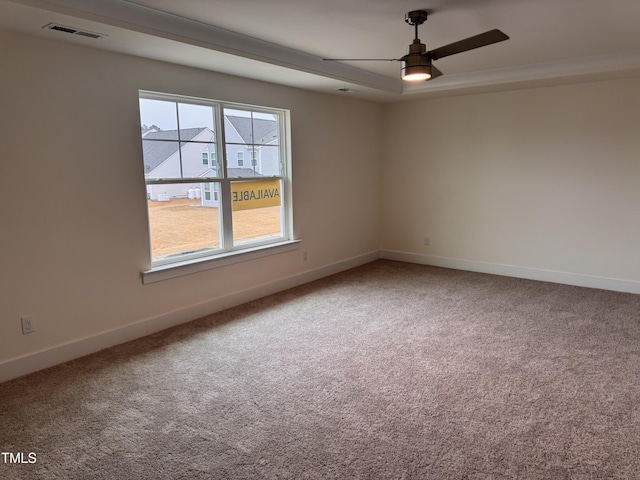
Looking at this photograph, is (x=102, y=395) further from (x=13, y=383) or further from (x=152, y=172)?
(x=152, y=172)

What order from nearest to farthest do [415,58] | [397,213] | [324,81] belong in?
[415,58] → [324,81] → [397,213]

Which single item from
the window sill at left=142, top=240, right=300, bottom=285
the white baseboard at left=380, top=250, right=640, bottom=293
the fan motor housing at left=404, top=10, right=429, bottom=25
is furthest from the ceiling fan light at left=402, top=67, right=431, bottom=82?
the white baseboard at left=380, top=250, right=640, bottom=293

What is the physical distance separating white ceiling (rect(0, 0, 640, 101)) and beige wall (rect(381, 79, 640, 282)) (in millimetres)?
514

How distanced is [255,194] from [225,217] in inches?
18.9

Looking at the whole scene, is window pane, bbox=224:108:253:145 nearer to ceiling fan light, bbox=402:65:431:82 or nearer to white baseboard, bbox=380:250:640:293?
ceiling fan light, bbox=402:65:431:82

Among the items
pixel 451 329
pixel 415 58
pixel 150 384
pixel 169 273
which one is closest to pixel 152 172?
pixel 169 273

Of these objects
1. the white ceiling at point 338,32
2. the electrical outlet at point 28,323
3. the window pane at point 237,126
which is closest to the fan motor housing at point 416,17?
the white ceiling at point 338,32

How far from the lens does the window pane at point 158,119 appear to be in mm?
3555

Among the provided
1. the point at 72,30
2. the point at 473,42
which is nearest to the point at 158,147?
the point at 72,30

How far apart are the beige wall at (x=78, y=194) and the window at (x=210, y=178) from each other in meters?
0.17

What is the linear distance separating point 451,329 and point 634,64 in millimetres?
2955

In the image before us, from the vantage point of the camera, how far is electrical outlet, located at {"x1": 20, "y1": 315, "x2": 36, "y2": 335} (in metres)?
2.92

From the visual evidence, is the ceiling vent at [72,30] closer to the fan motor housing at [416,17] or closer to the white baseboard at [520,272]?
the fan motor housing at [416,17]

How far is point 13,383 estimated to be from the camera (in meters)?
2.82
